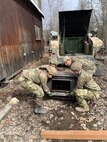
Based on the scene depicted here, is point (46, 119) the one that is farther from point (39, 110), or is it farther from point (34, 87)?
point (34, 87)

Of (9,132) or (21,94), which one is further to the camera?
(21,94)

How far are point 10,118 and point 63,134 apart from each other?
125cm

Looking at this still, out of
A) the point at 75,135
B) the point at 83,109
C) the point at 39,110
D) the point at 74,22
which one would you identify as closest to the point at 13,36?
the point at 74,22

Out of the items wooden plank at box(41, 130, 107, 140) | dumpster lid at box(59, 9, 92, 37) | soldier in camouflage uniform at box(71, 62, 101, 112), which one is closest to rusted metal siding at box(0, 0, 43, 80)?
dumpster lid at box(59, 9, 92, 37)

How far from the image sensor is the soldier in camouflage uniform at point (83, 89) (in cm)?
466

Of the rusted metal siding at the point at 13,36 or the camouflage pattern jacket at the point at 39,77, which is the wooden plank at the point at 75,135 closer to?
the camouflage pattern jacket at the point at 39,77

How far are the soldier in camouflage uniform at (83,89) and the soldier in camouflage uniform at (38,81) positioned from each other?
1.89 ft

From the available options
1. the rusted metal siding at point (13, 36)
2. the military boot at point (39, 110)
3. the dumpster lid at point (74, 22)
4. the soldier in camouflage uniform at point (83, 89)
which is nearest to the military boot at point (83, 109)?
the soldier in camouflage uniform at point (83, 89)

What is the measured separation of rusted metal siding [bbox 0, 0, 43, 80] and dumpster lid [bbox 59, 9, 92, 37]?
172 cm

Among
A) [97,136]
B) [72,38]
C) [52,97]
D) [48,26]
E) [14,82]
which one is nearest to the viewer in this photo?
[97,136]

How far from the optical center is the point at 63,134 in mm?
3590

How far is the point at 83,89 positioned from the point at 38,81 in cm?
102

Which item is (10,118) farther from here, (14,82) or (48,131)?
(14,82)

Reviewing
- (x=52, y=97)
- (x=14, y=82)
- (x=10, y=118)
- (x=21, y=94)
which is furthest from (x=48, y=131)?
(x=14, y=82)
